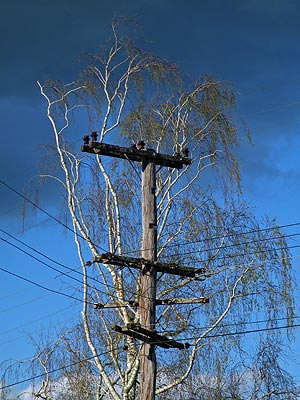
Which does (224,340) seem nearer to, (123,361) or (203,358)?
(203,358)

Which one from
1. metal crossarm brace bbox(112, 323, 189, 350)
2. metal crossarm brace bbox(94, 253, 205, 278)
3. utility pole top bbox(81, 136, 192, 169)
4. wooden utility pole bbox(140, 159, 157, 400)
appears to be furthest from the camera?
utility pole top bbox(81, 136, 192, 169)

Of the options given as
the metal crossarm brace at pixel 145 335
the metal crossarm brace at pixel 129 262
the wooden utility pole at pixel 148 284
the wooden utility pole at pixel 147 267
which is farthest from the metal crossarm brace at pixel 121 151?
the metal crossarm brace at pixel 145 335

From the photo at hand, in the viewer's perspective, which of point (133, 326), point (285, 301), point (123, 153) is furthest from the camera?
point (285, 301)

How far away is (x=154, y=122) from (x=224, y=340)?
5.52m

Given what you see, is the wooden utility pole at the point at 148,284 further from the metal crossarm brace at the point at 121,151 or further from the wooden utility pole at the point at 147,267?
Answer: the metal crossarm brace at the point at 121,151

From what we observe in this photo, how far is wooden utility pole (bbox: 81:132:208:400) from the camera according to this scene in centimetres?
1638

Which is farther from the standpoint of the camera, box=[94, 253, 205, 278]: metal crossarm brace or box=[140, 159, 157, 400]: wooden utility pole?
box=[94, 253, 205, 278]: metal crossarm brace

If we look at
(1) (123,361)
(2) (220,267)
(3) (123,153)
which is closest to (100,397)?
(1) (123,361)

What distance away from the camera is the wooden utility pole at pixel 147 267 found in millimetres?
16375

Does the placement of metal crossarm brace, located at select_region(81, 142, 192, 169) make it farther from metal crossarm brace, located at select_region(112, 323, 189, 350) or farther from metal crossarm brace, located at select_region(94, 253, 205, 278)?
metal crossarm brace, located at select_region(112, 323, 189, 350)

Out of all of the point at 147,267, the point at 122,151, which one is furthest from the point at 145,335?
the point at 122,151

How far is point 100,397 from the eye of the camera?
22.2 m

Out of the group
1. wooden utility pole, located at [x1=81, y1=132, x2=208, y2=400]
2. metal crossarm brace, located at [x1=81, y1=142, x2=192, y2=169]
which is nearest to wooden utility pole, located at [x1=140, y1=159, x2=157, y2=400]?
wooden utility pole, located at [x1=81, y1=132, x2=208, y2=400]

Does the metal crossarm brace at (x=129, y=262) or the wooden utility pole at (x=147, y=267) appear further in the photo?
the metal crossarm brace at (x=129, y=262)
